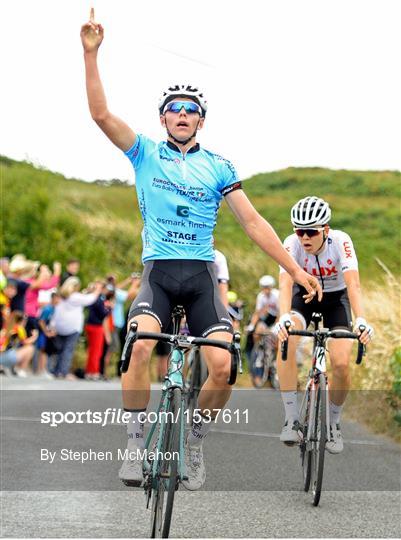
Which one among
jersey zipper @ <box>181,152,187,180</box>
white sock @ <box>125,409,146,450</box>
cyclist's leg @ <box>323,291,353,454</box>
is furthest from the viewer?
cyclist's leg @ <box>323,291,353,454</box>

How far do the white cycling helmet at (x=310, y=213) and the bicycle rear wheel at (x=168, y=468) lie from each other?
161 centimetres

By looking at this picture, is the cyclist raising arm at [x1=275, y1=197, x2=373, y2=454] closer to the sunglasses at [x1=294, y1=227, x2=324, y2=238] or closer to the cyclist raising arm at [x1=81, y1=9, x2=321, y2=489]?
the sunglasses at [x1=294, y1=227, x2=324, y2=238]

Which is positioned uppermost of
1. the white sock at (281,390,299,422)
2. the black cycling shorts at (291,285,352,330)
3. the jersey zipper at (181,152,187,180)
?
the jersey zipper at (181,152,187,180)

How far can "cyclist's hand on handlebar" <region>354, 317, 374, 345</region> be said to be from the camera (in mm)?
8447

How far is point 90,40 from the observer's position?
22.7 ft

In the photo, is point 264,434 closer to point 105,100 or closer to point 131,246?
point 105,100

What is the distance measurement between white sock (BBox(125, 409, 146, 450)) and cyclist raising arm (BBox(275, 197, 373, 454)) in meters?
1.26

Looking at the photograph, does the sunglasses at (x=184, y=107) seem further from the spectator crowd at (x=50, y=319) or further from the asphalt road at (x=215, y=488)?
the spectator crowd at (x=50, y=319)

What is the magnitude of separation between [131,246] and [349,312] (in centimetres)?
3232

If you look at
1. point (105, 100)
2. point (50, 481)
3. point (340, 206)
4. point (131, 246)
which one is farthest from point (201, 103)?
point (340, 206)

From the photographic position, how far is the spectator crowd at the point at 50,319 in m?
19.9

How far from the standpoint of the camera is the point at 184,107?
745 cm

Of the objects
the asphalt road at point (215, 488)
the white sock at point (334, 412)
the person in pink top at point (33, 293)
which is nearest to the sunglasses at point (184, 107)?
the white sock at point (334, 412)

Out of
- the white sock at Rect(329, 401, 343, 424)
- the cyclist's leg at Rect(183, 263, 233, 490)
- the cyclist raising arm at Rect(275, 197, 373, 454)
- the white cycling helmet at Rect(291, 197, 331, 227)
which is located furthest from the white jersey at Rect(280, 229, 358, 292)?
the cyclist's leg at Rect(183, 263, 233, 490)
